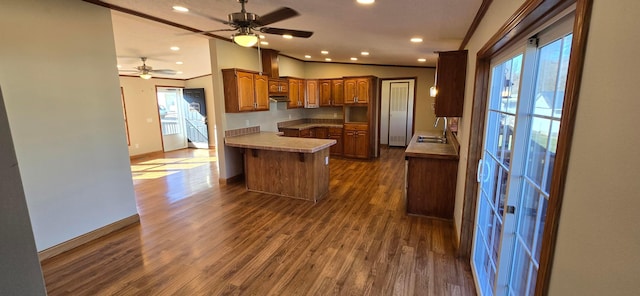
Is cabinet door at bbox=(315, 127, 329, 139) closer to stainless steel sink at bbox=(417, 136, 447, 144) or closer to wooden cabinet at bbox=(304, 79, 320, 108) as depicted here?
wooden cabinet at bbox=(304, 79, 320, 108)

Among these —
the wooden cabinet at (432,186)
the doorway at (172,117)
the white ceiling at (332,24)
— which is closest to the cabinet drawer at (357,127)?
the white ceiling at (332,24)

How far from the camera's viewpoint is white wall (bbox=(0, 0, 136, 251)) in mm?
2506

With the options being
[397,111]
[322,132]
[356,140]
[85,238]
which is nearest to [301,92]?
[322,132]

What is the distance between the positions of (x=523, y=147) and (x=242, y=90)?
14.1 feet

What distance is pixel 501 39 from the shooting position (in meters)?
1.64

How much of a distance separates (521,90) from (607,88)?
873 mm

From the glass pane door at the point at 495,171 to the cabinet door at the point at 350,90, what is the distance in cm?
482

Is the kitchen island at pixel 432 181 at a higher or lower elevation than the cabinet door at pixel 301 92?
lower

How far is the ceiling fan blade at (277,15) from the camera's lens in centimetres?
247

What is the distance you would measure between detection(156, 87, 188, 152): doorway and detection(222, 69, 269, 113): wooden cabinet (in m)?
4.86

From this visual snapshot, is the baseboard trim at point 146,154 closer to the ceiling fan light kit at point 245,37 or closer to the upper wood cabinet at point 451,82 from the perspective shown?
the ceiling fan light kit at point 245,37

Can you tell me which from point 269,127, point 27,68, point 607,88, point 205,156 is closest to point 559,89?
point 607,88

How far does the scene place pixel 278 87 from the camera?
5.96m

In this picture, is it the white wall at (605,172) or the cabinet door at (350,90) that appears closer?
the white wall at (605,172)
